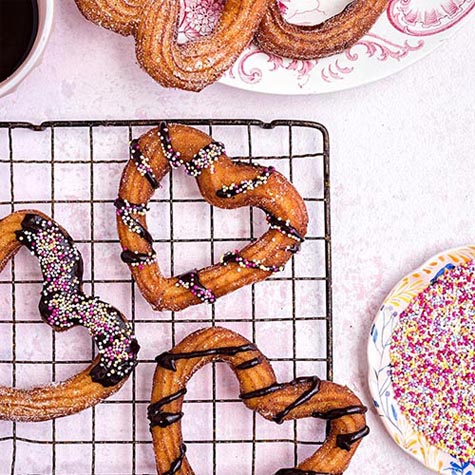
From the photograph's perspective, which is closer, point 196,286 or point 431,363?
point 196,286

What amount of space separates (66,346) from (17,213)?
0.73 feet

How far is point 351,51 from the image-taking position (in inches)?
54.9

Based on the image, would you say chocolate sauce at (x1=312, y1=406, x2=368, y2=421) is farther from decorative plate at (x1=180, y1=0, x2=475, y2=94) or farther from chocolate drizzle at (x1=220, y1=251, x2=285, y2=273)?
decorative plate at (x1=180, y1=0, x2=475, y2=94)

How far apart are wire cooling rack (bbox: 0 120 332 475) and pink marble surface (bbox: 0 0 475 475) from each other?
0.03 metres

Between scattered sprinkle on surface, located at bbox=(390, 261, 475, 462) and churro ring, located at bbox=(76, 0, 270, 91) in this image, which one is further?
scattered sprinkle on surface, located at bbox=(390, 261, 475, 462)

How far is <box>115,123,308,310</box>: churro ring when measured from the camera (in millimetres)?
1343

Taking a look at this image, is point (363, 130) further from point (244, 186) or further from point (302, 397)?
point (302, 397)

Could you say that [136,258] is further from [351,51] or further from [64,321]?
[351,51]

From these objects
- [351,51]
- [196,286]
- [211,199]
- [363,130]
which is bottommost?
[196,286]

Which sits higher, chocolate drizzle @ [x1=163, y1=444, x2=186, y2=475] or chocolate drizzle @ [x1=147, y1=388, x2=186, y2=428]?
chocolate drizzle @ [x1=147, y1=388, x2=186, y2=428]

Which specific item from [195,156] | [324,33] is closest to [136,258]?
[195,156]

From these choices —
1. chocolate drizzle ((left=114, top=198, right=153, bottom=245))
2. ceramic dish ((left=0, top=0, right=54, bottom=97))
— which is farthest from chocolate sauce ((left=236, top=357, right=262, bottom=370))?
ceramic dish ((left=0, top=0, right=54, bottom=97))

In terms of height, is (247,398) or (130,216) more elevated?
(130,216)

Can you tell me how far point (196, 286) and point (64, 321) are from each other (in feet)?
0.63
